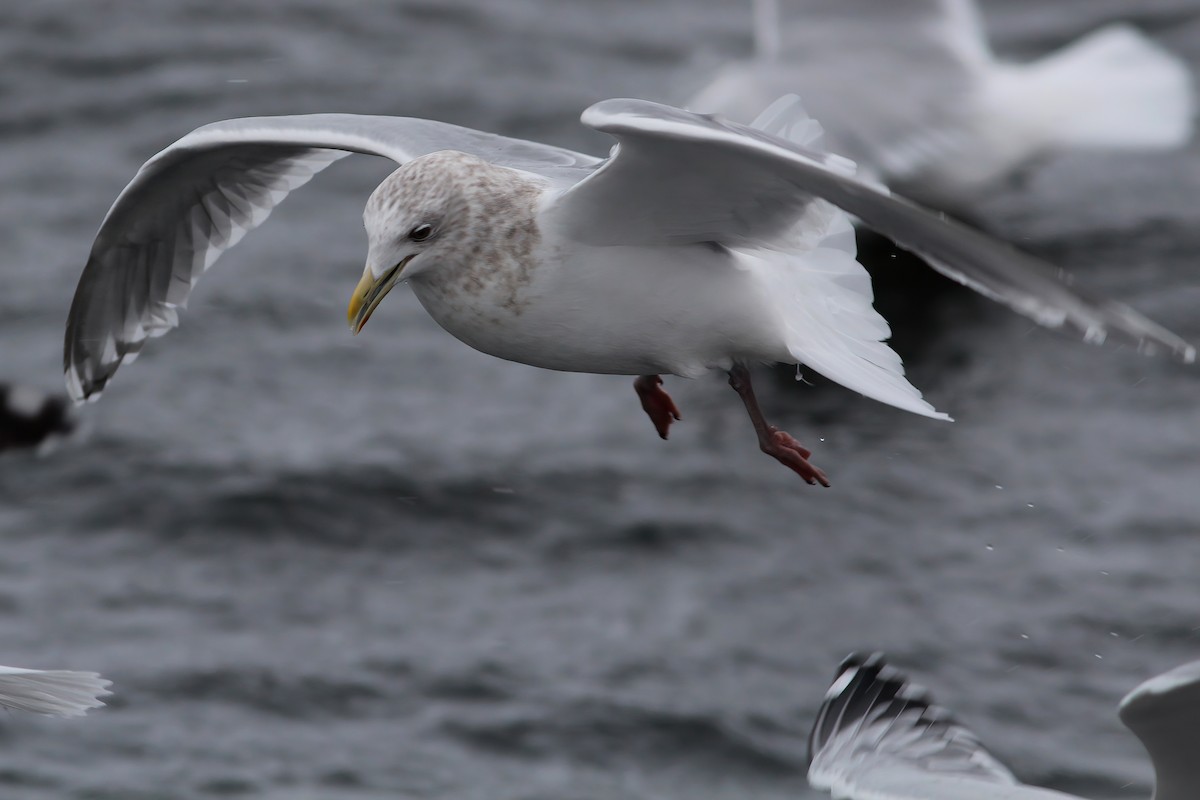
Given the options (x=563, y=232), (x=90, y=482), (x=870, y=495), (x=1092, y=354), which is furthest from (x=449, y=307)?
(x=1092, y=354)

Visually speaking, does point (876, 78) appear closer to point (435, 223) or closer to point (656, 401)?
point (656, 401)

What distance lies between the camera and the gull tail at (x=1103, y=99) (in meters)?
9.76

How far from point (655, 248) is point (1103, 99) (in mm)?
5935

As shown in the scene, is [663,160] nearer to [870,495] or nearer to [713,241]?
[713,241]

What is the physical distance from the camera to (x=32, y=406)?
9836 mm

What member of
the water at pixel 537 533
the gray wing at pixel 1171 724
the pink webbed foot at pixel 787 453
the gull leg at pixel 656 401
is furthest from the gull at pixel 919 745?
the water at pixel 537 533

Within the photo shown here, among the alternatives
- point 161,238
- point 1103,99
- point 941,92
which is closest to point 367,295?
point 161,238

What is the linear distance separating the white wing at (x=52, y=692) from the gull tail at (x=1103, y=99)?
6.28 meters

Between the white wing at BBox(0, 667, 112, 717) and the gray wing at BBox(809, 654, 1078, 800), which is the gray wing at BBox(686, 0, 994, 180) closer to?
the gray wing at BBox(809, 654, 1078, 800)

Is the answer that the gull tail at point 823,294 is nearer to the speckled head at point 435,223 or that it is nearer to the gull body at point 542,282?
the gull body at point 542,282

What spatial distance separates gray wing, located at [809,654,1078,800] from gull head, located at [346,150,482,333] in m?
1.71

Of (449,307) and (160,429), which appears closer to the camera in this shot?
(449,307)

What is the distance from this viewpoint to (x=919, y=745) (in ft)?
17.5

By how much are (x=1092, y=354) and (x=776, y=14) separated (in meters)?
2.39
